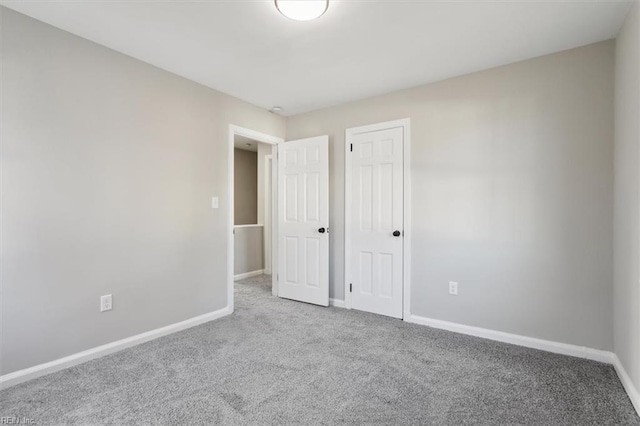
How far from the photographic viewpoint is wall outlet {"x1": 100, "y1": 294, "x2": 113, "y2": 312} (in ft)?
8.26

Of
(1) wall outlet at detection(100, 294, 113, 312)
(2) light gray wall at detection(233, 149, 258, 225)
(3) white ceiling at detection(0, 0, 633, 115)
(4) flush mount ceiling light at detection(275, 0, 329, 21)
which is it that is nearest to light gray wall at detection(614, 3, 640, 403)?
(3) white ceiling at detection(0, 0, 633, 115)

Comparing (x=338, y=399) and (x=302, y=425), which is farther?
(x=338, y=399)

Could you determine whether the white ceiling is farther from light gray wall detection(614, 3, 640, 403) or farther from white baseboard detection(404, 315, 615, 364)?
white baseboard detection(404, 315, 615, 364)

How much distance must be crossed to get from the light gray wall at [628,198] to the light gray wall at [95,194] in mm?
3361

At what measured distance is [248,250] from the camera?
5.48m

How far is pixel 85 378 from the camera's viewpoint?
215 cm

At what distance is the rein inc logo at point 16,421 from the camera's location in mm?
1686

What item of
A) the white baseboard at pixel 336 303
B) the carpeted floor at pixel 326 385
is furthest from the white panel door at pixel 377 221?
the carpeted floor at pixel 326 385

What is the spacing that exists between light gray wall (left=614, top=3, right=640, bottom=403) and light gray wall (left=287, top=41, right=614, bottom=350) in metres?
0.13

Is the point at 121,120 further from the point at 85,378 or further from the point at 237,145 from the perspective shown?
the point at 237,145

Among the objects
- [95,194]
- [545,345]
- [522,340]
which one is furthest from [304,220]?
[545,345]

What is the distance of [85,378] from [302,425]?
1.56 metres

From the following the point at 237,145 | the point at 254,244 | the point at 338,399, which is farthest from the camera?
the point at 237,145

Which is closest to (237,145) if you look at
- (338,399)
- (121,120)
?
(121,120)
